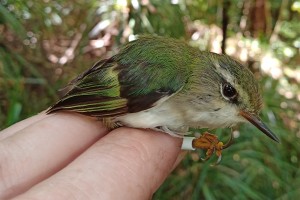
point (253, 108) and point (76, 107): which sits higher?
point (76, 107)

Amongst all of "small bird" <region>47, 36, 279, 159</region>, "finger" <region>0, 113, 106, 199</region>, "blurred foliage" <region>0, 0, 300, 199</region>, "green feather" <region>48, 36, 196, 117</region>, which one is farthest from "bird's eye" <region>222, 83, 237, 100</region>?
"blurred foliage" <region>0, 0, 300, 199</region>

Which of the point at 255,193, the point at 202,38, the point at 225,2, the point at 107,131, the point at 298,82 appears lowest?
the point at 298,82

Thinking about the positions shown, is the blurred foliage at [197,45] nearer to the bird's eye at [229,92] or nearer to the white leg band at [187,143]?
the white leg band at [187,143]

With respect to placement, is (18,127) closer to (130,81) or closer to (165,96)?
(130,81)

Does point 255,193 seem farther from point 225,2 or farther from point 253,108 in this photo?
point 225,2

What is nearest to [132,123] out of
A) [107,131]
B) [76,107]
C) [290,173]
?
[107,131]

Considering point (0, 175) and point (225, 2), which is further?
point (225, 2)

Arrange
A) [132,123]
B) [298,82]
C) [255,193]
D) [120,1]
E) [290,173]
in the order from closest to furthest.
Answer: [132,123], [255,193], [290,173], [120,1], [298,82]
